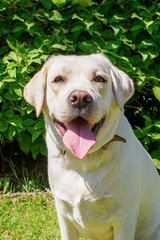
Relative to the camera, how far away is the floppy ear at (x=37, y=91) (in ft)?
9.17

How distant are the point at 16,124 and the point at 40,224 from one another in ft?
3.53

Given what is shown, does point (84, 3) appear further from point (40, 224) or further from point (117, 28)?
point (40, 224)

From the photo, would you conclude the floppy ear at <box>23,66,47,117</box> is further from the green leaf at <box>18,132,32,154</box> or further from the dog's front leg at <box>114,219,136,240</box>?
the green leaf at <box>18,132,32,154</box>

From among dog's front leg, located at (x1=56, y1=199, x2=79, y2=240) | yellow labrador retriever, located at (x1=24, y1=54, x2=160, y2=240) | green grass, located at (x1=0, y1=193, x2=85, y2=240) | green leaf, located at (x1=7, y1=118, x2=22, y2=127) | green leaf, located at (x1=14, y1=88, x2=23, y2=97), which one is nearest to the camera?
yellow labrador retriever, located at (x1=24, y1=54, x2=160, y2=240)

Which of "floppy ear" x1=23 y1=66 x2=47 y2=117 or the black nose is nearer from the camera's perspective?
the black nose

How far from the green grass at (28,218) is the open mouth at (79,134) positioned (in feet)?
4.85

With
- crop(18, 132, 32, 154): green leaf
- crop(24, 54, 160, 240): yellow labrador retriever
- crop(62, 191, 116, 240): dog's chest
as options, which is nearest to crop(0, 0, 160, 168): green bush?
crop(18, 132, 32, 154): green leaf

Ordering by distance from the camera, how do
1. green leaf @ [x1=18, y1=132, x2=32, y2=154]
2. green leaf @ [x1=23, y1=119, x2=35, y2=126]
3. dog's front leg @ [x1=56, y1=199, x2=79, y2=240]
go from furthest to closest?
green leaf @ [x1=18, y1=132, x2=32, y2=154] < green leaf @ [x1=23, y1=119, x2=35, y2=126] < dog's front leg @ [x1=56, y1=199, x2=79, y2=240]

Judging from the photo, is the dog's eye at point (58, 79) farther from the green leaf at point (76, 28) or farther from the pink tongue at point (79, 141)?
the green leaf at point (76, 28)

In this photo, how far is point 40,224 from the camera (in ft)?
13.0

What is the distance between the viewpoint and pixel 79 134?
8.60 feet

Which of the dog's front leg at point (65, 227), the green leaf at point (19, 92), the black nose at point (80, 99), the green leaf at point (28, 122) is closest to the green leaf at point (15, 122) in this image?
the green leaf at point (28, 122)

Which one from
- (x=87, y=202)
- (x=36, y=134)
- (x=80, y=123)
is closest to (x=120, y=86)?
(x=80, y=123)

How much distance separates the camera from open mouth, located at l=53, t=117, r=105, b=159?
258 cm
